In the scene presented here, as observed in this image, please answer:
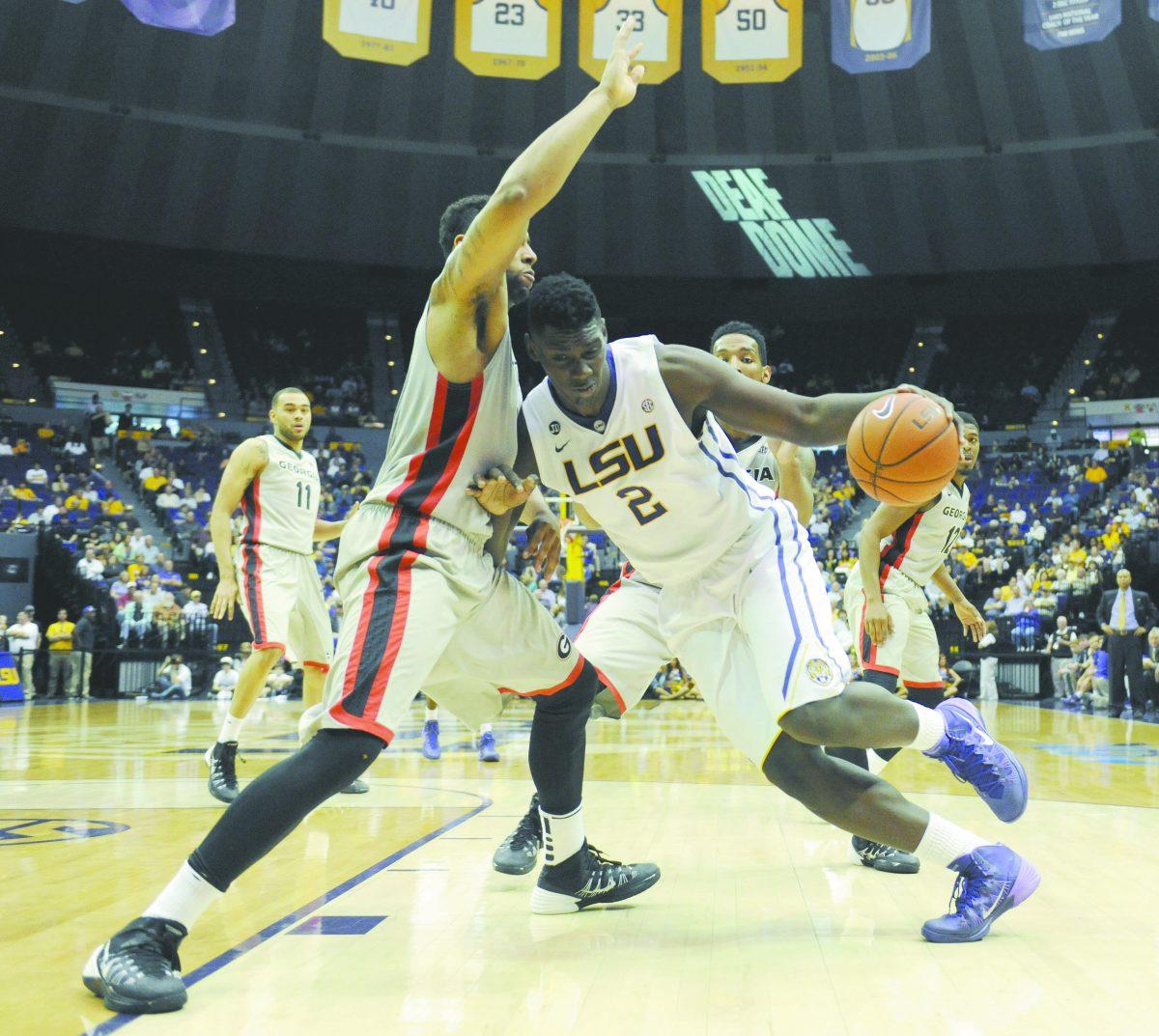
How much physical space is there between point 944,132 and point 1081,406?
7679 millimetres

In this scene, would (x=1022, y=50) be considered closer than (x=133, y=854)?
No

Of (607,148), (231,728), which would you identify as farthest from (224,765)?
(607,148)

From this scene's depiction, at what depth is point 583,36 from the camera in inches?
742

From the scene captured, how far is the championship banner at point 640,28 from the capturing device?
61.9ft

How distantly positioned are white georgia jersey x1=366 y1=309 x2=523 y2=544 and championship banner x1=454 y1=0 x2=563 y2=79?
1673cm

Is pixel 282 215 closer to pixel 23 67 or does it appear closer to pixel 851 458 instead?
pixel 23 67

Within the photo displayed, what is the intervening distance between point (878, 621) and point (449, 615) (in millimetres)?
2892

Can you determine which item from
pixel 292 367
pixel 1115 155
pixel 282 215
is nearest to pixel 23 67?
pixel 282 215

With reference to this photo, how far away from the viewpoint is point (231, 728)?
20.0ft

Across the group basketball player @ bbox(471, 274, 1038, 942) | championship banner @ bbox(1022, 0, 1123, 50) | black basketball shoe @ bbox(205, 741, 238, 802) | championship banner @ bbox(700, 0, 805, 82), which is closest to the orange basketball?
basketball player @ bbox(471, 274, 1038, 942)

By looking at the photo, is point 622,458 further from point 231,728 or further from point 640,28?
point 640,28

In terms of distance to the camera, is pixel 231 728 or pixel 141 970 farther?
pixel 231 728

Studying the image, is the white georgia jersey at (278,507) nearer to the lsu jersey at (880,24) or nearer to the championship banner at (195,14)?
the championship banner at (195,14)

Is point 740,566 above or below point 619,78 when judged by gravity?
below
